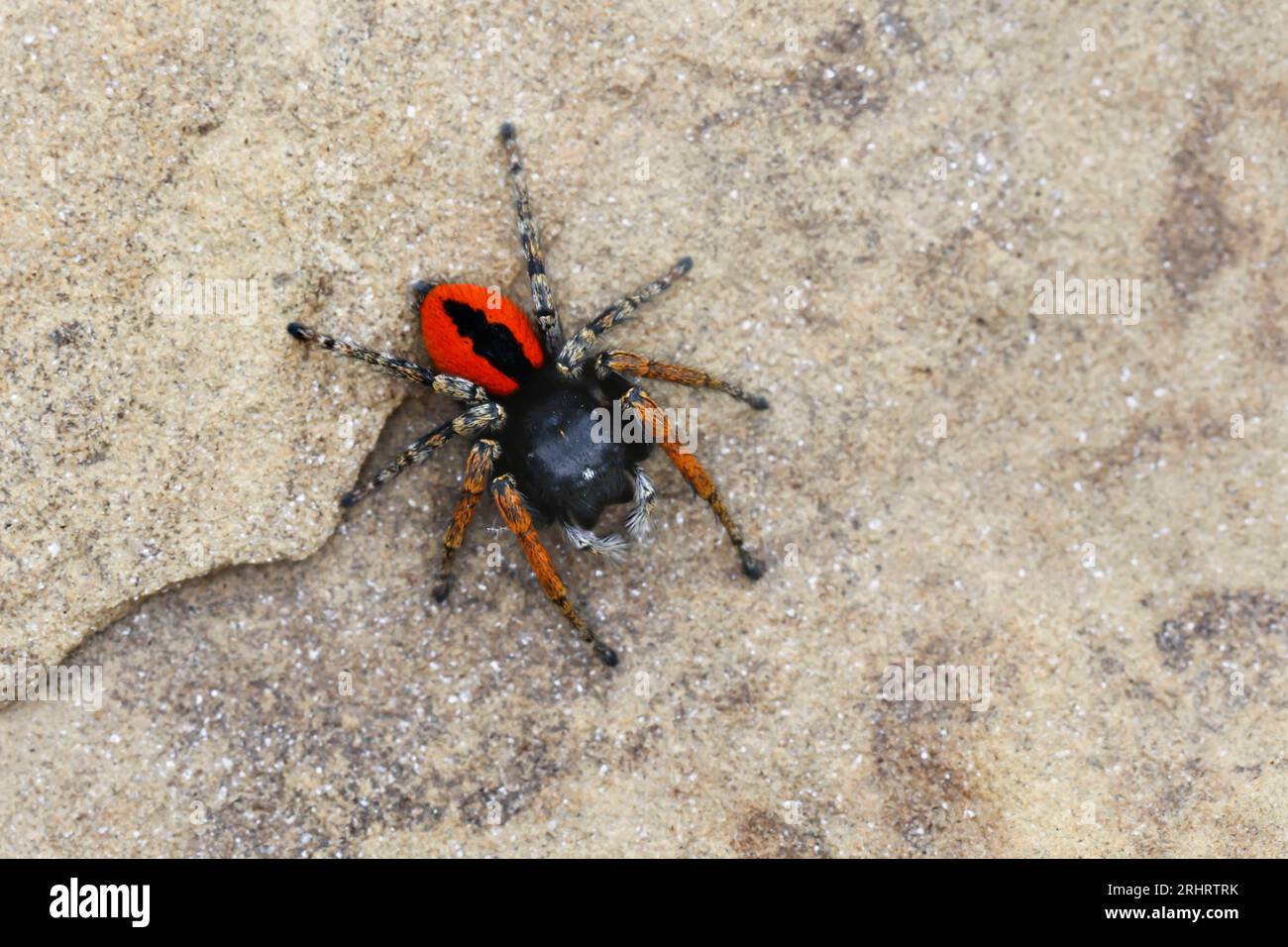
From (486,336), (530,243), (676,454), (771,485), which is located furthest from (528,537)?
(530,243)

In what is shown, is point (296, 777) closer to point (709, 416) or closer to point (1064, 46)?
point (709, 416)

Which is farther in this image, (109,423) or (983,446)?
(983,446)

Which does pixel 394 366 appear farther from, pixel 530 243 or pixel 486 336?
pixel 530 243

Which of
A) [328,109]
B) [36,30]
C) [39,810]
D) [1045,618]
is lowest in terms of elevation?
[39,810]

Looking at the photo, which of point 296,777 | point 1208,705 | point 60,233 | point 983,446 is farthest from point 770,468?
point 60,233

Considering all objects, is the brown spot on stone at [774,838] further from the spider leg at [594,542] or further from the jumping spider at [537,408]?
the spider leg at [594,542]

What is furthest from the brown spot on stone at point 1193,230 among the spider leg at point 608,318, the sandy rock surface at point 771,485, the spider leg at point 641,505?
the spider leg at point 641,505
